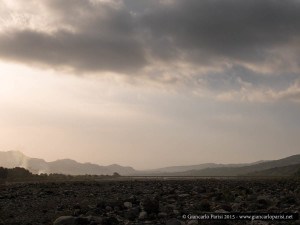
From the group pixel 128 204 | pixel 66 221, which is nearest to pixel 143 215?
pixel 66 221

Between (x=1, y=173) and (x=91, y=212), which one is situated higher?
(x=1, y=173)

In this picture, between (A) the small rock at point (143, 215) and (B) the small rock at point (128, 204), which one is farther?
(B) the small rock at point (128, 204)

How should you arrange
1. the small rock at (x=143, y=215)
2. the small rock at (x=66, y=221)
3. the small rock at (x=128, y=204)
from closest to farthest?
the small rock at (x=66, y=221)
the small rock at (x=143, y=215)
the small rock at (x=128, y=204)

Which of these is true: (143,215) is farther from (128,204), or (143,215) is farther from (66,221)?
(128,204)

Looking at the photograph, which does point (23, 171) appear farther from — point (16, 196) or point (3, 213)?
point (3, 213)

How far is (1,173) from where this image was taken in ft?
172

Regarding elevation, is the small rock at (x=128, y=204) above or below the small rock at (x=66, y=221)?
above

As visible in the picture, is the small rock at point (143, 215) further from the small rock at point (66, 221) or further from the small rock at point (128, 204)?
the small rock at point (128, 204)

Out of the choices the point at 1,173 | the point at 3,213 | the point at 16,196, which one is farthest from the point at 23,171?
the point at 3,213

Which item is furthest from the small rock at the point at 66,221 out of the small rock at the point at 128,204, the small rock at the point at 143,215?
the small rock at the point at 128,204

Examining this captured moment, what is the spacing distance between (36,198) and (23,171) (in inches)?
1411

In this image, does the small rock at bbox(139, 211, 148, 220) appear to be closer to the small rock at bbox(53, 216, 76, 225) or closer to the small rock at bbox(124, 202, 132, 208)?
the small rock at bbox(53, 216, 76, 225)

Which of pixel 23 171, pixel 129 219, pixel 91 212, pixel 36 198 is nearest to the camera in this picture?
pixel 129 219

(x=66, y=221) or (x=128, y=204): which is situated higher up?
(x=128, y=204)
